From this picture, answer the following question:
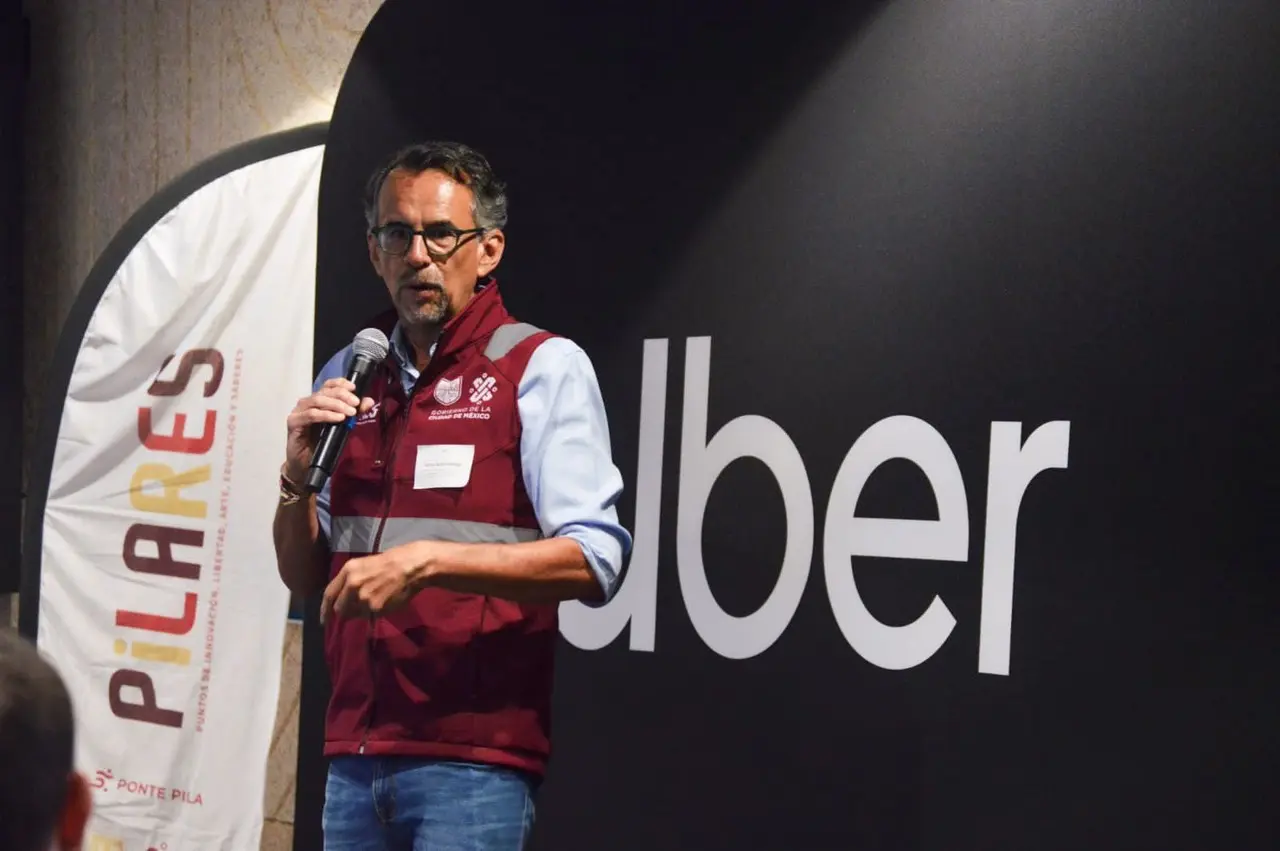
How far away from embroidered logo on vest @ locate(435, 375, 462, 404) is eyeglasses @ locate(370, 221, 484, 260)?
0.60 ft

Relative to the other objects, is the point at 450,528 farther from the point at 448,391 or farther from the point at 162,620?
the point at 162,620

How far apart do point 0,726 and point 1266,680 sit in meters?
1.83

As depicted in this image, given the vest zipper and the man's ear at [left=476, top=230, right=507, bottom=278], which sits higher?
the man's ear at [left=476, top=230, right=507, bottom=278]

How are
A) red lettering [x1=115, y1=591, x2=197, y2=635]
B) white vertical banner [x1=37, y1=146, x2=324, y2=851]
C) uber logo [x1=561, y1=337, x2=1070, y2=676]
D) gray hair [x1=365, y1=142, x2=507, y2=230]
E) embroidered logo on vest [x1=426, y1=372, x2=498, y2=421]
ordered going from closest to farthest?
embroidered logo on vest [x1=426, y1=372, x2=498, y2=421], gray hair [x1=365, y1=142, x2=507, y2=230], uber logo [x1=561, y1=337, x2=1070, y2=676], white vertical banner [x1=37, y1=146, x2=324, y2=851], red lettering [x1=115, y1=591, x2=197, y2=635]

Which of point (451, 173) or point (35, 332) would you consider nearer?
point (451, 173)

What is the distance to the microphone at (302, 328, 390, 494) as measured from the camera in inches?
73.6

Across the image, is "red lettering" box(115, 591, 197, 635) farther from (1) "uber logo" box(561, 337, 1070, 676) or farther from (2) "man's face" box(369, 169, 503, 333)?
(2) "man's face" box(369, 169, 503, 333)

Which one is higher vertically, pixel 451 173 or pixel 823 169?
pixel 823 169

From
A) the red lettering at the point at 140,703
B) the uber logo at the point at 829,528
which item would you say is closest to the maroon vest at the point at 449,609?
the uber logo at the point at 829,528

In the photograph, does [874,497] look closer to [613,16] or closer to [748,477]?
[748,477]

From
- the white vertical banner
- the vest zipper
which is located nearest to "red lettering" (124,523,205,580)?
the white vertical banner

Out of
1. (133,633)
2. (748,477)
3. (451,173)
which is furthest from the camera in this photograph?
(133,633)

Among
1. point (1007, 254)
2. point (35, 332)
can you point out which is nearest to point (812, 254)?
point (1007, 254)

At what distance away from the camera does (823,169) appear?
8.43 feet
